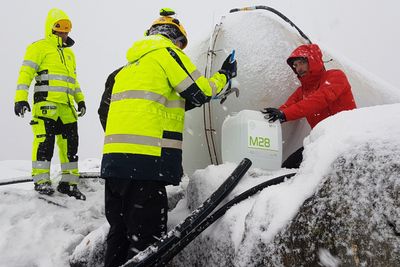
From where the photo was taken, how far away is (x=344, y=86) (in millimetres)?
2781

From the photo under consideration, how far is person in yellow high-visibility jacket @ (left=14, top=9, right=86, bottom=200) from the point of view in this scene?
3463 mm

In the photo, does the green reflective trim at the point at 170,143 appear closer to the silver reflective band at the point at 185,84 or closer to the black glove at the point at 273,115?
the silver reflective band at the point at 185,84

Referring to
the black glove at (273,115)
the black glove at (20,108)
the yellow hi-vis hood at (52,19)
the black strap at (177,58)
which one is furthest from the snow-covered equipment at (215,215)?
the yellow hi-vis hood at (52,19)

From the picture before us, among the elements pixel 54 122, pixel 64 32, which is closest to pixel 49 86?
pixel 54 122

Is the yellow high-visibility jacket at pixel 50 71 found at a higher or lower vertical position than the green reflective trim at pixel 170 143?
higher

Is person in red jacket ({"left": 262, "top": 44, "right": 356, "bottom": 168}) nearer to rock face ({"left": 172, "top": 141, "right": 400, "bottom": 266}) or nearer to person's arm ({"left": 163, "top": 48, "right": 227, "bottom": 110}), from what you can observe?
person's arm ({"left": 163, "top": 48, "right": 227, "bottom": 110})

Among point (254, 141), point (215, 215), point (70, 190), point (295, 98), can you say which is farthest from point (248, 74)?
point (70, 190)

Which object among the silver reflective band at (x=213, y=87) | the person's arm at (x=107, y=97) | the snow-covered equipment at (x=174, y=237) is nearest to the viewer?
the snow-covered equipment at (x=174, y=237)

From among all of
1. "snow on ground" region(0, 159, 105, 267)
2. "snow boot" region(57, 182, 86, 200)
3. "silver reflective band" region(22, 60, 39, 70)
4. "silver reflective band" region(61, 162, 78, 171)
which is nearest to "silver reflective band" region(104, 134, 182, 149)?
"snow on ground" region(0, 159, 105, 267)

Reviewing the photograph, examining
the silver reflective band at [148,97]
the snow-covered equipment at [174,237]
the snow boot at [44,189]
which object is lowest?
the snow boot at [44,189]

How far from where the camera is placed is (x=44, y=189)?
11.1 feet

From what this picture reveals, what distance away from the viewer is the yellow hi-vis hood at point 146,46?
7.57ft

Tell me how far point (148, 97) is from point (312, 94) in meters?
1.28

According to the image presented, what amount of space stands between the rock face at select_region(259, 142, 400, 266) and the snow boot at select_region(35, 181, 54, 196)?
252 centimetres
